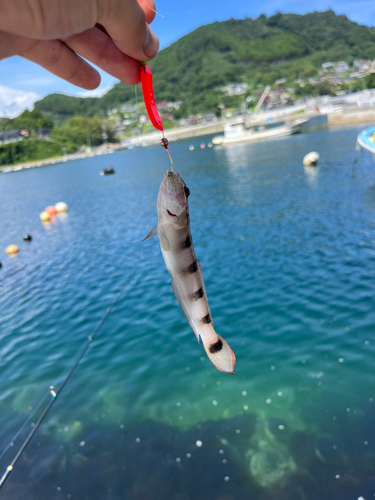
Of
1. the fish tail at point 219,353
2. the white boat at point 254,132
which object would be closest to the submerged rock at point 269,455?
the fish tail at point 219,353

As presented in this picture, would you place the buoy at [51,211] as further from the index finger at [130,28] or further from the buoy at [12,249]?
the index finger at [130,28]

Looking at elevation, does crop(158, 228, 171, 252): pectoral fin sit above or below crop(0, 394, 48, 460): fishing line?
above

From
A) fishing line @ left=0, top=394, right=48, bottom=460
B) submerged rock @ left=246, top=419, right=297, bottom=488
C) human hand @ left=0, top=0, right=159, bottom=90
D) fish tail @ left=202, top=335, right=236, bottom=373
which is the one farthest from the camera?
fishing line @ left=0, top=394, right=48, bottom=460

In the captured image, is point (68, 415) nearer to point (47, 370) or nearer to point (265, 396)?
point (47, 370)

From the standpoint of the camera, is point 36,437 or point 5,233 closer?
point 36,437

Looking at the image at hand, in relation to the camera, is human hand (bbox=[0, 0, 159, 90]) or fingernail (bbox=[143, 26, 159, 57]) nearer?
human hand (bbox=[0, 0, 159, 90])

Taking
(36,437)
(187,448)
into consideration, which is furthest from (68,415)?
(187,448)

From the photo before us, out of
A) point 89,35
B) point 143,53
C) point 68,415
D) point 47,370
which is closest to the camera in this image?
point 143,53

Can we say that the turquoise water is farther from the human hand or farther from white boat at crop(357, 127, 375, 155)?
white boat at crop(357, 127, 375, 155)

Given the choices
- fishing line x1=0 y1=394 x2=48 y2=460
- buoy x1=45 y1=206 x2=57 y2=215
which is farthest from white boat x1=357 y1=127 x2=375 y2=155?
buoy x1=45 y1=206 x2=57 y2=215
